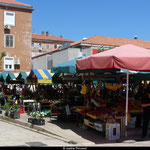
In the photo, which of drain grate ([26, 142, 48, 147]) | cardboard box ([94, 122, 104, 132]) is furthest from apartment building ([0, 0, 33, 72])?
drain grate ([26, 142, 48, 147])

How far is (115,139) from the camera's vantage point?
28.7 ft

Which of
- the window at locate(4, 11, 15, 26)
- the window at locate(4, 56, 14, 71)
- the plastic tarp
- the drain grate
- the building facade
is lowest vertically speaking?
the drain grate

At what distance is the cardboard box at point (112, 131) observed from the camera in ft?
28.5

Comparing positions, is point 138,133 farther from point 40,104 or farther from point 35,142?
point 40,104

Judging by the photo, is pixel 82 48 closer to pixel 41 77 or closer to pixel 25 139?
pixel 41 77

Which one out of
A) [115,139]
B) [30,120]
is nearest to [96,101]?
[115,139]

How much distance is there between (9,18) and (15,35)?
263cm

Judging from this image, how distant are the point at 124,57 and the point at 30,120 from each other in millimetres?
5704

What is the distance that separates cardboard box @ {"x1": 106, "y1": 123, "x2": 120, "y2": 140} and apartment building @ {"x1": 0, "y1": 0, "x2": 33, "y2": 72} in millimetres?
34147

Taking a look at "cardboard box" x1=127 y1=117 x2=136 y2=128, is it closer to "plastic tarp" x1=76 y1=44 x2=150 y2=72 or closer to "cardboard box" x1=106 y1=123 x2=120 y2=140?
"cardboard box" x1=106 y1=123 x2=120 y2=140

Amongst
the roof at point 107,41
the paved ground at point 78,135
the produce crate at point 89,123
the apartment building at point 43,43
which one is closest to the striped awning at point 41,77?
the paved ground at point 78,135

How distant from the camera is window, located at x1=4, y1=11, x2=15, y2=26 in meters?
41.3

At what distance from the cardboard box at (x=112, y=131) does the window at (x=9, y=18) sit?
35.6 m

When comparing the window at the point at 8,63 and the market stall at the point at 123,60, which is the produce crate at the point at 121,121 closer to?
the market stall at the point at 123,60
